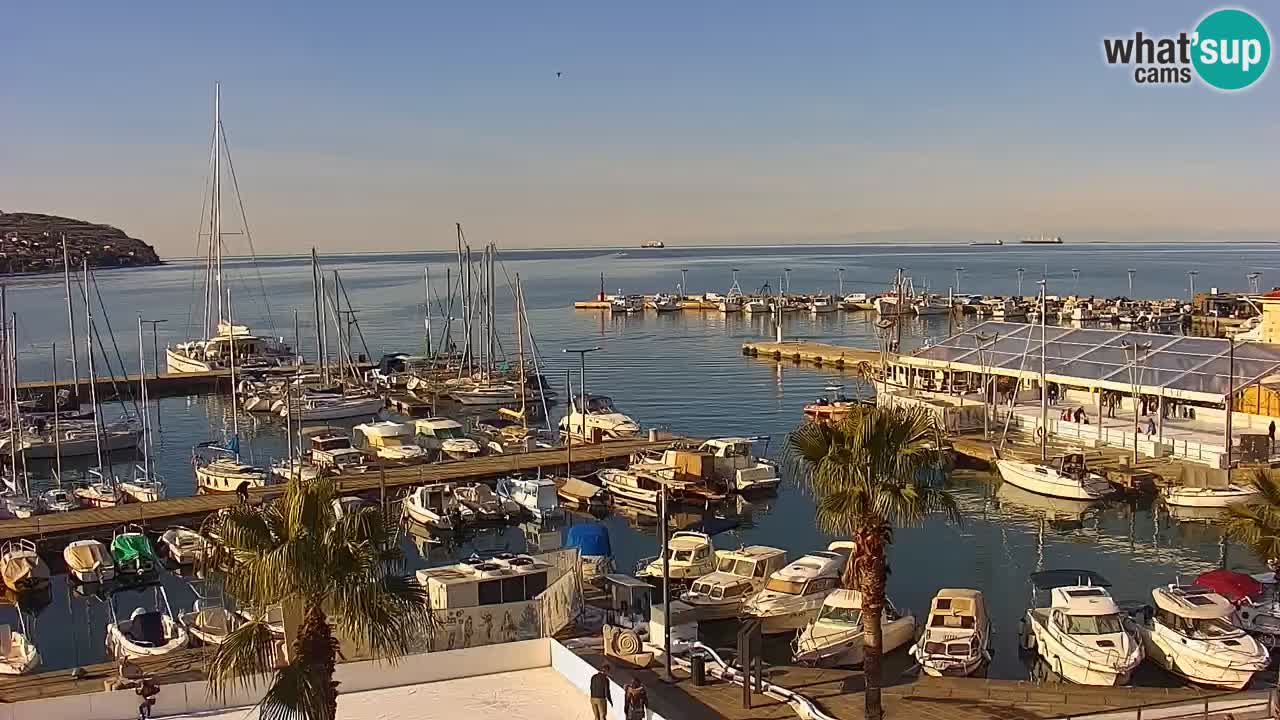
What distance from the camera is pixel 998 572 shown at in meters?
38.0

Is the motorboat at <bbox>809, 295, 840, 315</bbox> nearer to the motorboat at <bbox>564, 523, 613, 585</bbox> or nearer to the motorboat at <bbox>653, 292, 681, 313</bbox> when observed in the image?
the motorboat at <bbox>653, 292, 681, 313</bbox>

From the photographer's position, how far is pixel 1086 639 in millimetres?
25938

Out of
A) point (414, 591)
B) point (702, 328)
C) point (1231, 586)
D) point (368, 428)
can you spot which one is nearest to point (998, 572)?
point (1231, 586)

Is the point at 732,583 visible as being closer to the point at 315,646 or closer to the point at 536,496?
the point at 536,496

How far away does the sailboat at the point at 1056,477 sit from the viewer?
151ft

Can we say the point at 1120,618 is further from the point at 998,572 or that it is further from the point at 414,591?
the point at 414,591

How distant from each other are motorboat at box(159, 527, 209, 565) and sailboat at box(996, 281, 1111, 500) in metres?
32.5

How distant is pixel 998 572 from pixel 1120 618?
11299mm

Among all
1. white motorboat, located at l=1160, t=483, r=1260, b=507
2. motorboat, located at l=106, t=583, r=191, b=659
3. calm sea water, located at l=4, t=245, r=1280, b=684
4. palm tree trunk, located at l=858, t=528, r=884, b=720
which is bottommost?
calm sea water, located at l=4, t=245, r=1280, b=684

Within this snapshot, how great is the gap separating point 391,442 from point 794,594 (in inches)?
1224

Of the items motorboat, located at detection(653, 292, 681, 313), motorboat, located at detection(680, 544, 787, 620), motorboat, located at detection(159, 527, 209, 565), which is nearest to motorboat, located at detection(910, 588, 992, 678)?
motorboat, located at detection(680, 544, 787, 620)

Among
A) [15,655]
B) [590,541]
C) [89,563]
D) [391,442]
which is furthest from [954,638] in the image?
[391,442]

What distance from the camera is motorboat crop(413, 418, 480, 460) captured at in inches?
2226

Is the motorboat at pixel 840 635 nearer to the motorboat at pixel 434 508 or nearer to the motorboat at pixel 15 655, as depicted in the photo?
the motorboat at pixel 15 655
